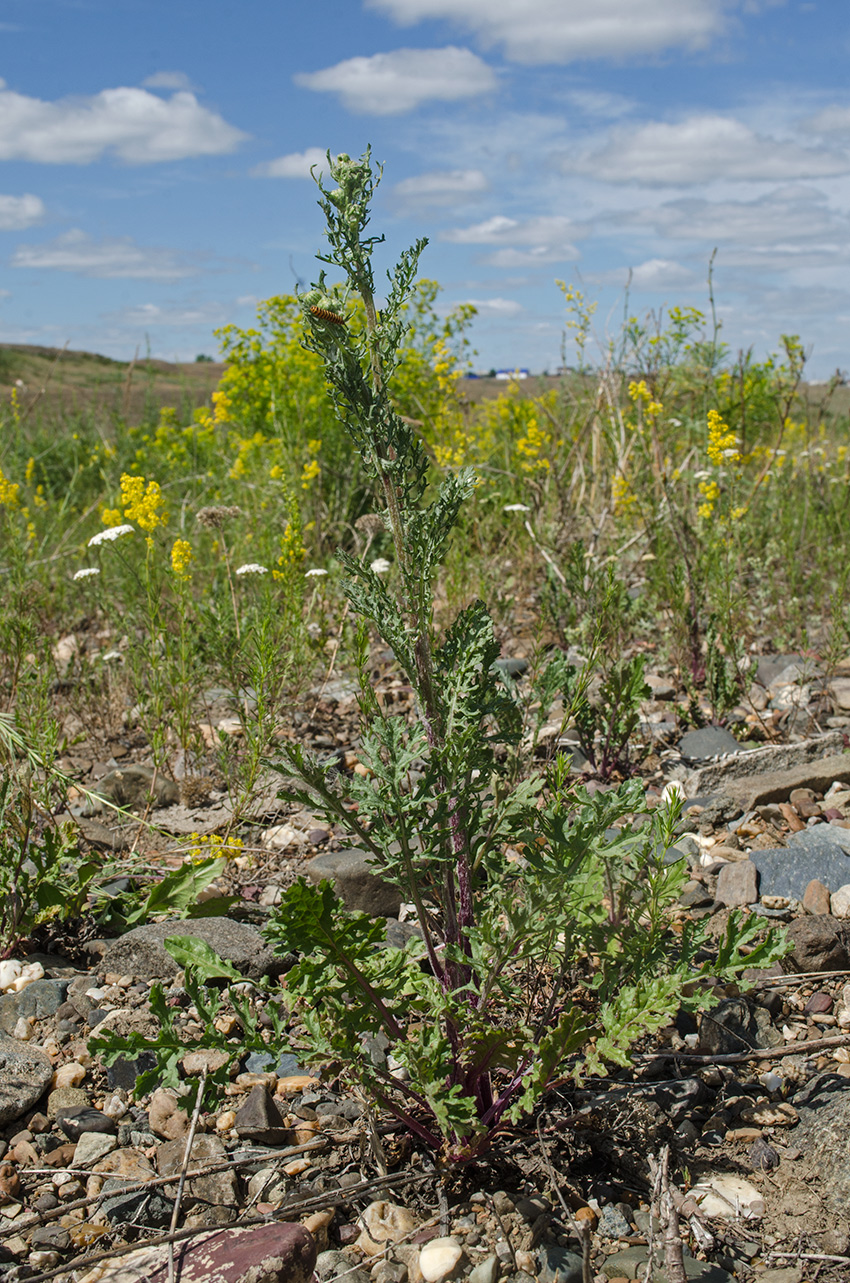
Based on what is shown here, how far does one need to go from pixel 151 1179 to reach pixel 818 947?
5.58 ft

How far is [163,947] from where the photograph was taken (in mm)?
2611

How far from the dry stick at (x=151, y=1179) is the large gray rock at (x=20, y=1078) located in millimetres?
182

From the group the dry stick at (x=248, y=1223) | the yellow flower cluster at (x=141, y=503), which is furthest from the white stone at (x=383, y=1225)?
the yellow flower cluster at (x=141, y=503)

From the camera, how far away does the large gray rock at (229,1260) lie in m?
1.63

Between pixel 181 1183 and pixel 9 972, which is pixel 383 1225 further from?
pixel 9 972

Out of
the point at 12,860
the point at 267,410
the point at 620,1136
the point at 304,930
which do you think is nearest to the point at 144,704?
the point at 12,860

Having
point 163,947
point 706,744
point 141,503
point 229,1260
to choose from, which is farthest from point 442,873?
point 141,503

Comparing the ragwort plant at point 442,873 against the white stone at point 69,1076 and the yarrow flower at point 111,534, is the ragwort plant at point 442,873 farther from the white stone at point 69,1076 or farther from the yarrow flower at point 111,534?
the yarrow flower at point 111,534

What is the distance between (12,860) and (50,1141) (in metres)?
0.84

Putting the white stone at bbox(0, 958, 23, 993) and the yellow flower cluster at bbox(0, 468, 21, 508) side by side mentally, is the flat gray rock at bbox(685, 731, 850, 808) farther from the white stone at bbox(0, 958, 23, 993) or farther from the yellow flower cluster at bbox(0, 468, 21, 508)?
the yellow flower cluster at bbox(0, 468, 21, 508)

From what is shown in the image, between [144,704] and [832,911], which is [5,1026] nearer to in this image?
[144,704]

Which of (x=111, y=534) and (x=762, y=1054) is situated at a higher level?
(x=111, y=534)

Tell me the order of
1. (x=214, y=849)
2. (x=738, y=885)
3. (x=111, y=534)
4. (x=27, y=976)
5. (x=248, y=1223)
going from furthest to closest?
1. (x=111, y=534)
2. (x=214, y=849)
3. (x=738, y=885)
4. (x=27, y=976)
5. (x=248, y=1223)

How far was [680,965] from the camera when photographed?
72.9 inches
